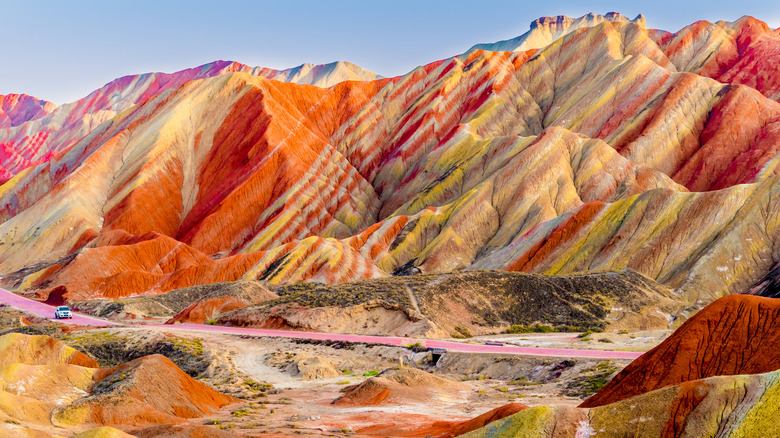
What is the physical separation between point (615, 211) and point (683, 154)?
105ft

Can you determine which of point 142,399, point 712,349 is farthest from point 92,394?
point 712,349

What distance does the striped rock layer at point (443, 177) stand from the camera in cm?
8888

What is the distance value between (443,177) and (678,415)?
112m

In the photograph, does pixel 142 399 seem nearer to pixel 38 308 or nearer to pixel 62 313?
pixel 62 313

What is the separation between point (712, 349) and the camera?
2270 cm

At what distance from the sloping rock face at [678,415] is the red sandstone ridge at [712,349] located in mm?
5071

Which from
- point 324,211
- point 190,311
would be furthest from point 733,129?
point 190,311

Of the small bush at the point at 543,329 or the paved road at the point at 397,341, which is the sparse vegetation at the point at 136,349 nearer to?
the paved road at the point at 397,341

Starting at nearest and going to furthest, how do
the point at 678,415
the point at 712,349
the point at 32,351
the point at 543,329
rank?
1. the point at 678,415
2. the point at 712,349
3. the point at 32,351
4. the point at 543,329

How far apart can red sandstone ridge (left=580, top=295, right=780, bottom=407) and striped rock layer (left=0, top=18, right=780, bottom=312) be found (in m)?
53.9

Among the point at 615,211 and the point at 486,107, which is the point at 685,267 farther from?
the point at 486,107

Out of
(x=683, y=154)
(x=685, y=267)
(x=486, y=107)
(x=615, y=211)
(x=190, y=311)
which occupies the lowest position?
(x=190, y=311)

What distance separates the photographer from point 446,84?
151 metres

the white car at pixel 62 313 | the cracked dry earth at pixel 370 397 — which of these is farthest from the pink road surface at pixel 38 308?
the cracked dry earth at pixel 370 397
